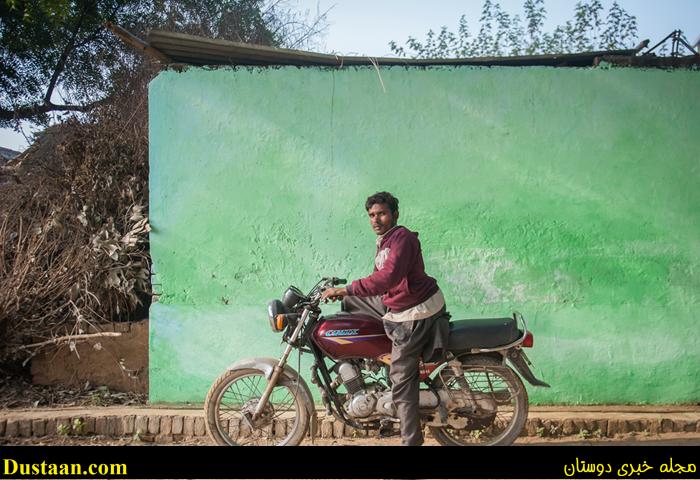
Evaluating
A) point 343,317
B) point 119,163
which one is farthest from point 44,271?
point 343,317

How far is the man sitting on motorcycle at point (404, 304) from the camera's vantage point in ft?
13.1

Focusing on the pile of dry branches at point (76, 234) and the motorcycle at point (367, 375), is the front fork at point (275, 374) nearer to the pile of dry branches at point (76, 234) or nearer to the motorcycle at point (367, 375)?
the motorcycle at point (367, 375)

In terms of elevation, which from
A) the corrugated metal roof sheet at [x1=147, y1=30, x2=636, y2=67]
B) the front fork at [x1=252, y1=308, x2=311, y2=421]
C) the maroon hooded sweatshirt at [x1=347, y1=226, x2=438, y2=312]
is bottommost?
the front fork at [x1=252, y1=308, x2=311, y2=421]

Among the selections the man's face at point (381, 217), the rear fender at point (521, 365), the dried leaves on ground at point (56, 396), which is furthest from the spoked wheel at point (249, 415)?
the dried leaves on ground at point (56, 396)

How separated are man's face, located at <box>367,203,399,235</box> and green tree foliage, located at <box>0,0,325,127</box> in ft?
23.1

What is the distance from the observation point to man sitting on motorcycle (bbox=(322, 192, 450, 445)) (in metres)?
3.98

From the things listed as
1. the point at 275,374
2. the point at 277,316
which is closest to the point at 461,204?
the point at 277,316

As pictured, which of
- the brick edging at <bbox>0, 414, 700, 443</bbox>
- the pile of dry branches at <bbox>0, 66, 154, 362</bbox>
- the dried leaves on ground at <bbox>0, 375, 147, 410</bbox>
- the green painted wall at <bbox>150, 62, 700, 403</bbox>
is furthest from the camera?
the pile of dry branches at <bbox>0, 66, 154, 362</bbox>

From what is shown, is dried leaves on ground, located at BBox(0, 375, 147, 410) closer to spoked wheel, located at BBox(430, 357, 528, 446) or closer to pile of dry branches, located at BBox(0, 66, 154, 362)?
pile of dry branches, located at BBox(0, 66, 154, 362)

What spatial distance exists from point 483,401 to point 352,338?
93 cm

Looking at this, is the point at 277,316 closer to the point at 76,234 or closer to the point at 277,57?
the point at 277,57

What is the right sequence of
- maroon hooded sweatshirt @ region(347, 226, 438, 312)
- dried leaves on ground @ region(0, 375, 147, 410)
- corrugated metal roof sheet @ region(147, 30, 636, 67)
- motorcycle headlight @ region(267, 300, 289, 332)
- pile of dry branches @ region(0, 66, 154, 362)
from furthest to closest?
pile of dry branches @ region(0, 66, 154, 362) < dried leaves on ground @ region(0, 375, 147, 410) < corrugated metal roof sheet @ region(147, 30, 636, 67) < motorcycle headlight @ region(267, 300, 289, 332) < maroon hooded sweatshirt @ region(347, 226, 438, 312)

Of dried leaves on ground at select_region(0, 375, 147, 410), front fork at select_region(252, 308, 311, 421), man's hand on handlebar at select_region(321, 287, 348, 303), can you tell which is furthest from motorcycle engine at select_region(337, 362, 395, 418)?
dried leaves on ground at select_region(0, 375, 147, 410)

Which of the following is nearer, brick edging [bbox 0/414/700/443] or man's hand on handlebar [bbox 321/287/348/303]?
man's hand on handlebar [bbox 321/287/348/303]
